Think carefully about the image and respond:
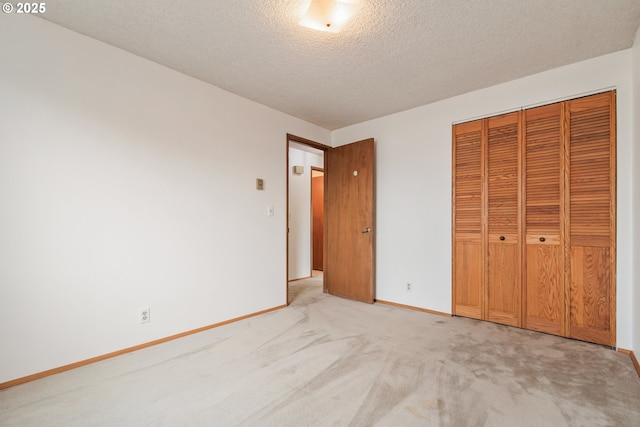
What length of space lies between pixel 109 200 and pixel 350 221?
2.64 m

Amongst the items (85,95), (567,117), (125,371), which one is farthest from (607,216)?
(85,95)

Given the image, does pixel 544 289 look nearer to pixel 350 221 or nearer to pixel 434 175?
pixel 434 175

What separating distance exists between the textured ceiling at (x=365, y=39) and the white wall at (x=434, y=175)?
0.54 ft

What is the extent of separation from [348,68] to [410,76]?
0.60 metres

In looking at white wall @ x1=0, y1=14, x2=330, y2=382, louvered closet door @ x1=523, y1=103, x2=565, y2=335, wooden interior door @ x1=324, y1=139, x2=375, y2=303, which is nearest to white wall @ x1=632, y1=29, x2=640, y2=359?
louvered closet door @ x1=523, y1=103, x2=565, y2=335

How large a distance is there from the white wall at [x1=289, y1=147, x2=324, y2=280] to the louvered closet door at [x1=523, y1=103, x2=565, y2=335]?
3.33 m

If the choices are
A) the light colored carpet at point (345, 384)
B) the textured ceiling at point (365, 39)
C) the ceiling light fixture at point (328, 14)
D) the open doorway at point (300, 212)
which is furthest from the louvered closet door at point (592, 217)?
the open doorway at point (300, 212)

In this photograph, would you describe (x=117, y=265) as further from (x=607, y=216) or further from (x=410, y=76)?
(x=607, y=216)

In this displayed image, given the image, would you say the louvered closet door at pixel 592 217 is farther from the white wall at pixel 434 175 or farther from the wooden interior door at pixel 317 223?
the wooden interior door at pixel 317 223

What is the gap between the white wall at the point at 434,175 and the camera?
2281 mm

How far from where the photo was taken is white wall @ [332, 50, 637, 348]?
228cm

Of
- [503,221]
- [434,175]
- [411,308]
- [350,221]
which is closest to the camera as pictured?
[503,221]

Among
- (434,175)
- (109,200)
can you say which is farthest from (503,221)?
(109,200)

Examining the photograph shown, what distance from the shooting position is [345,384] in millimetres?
1809
